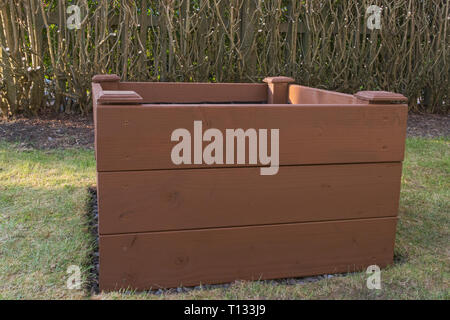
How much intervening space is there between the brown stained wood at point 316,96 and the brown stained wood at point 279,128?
0.17m

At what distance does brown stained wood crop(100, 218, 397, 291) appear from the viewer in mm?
1710

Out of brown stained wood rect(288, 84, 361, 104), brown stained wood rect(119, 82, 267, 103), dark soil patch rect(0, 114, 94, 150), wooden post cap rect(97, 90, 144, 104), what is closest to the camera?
wooden post cap rect(97, 90, 144, 104)

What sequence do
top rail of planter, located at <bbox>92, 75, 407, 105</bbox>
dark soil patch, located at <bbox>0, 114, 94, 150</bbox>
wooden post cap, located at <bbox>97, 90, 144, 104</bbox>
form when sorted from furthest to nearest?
dark soil patch, located at <bbox>0, 114, 94, 150</bbox>, top rail of planter, located at <bbox>92, 75, 407, 105</bbox>, wooden post cap, located at <bbox>97, 90, 144, 104</bbox>

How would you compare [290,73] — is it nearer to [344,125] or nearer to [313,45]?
[313,45]

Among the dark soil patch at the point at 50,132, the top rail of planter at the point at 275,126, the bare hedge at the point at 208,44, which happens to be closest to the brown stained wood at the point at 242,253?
the top rail of planter at the point at 275,126

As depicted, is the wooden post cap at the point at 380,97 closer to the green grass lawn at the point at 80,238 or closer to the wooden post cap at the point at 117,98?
the green grass lawn at the point at 80,238

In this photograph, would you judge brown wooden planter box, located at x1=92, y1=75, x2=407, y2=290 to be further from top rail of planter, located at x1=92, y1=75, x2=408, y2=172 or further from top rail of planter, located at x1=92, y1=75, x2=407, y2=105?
top rail of planter, located at x1=92, y1=75, x2=407, y2=105

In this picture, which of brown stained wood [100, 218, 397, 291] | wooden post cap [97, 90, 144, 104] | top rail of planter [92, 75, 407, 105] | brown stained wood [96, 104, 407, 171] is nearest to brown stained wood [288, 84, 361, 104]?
top rail of planter [92, 75, 407, 105]

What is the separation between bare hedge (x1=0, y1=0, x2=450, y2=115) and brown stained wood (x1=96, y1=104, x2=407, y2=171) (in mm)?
2926

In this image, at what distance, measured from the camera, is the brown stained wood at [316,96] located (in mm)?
2039

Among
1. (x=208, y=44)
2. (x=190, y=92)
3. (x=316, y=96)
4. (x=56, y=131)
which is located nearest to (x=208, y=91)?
(x=190, y=92)

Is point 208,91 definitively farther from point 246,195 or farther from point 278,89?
point 246,195

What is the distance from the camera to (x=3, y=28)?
4.27 meters

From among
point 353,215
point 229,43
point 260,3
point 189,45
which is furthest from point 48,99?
point 353,215
